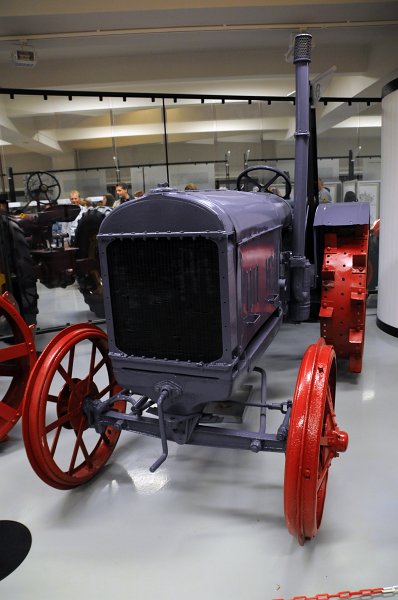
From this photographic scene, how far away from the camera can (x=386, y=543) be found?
188 centimetres

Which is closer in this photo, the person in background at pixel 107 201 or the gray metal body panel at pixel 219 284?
the gray metal body panel at pixel 219 284

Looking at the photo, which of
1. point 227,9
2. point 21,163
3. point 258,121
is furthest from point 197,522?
point 258,121

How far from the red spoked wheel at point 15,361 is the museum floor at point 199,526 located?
0.19m

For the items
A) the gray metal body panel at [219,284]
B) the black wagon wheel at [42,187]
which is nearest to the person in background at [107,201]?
the black wagon wheel at [42,187]

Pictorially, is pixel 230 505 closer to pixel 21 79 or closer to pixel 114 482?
pixel 114 482

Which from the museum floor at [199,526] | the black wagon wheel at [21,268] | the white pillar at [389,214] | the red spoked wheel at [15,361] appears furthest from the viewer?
the black wagon wheel at [21,268]

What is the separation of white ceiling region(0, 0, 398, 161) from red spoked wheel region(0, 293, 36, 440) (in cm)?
295

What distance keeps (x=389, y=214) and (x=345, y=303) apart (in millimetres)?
1546

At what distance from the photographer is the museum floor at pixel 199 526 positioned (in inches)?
67.8

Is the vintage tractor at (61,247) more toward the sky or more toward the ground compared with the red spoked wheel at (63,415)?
more toward the sky

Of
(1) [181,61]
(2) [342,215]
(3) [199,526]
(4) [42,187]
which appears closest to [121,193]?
(4) [42,187]

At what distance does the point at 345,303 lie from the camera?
3355 mm

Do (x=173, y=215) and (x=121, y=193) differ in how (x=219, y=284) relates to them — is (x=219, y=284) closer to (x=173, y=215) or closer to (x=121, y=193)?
(x=173, y=215)

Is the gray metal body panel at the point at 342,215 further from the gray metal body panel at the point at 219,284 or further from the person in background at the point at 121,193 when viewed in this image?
the person in background at the point at 121,193
